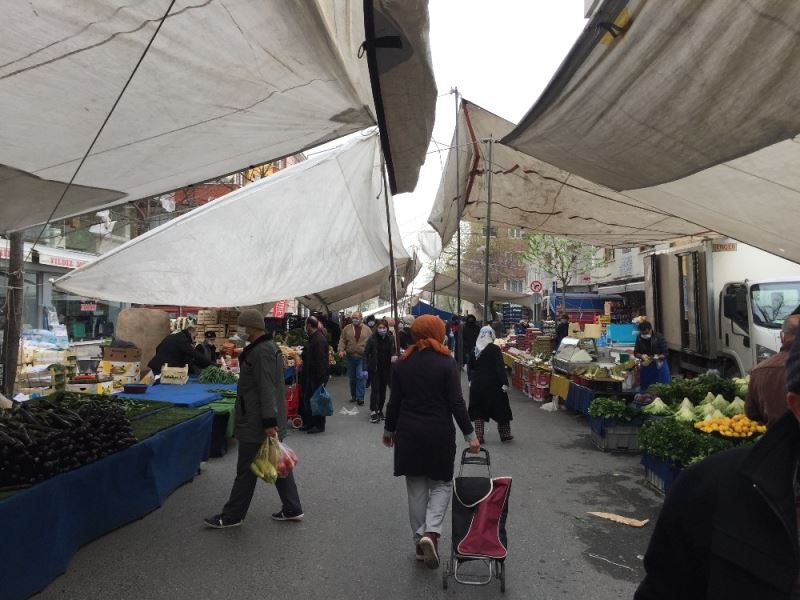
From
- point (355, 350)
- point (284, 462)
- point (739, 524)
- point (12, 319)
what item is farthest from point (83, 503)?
point (355, 350)

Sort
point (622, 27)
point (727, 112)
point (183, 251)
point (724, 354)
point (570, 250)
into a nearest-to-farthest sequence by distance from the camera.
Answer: point (622, 27) < point (727, 112) < point (183, 251) < point (724, 354) < point (570, 250)

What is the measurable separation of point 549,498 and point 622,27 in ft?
16.0

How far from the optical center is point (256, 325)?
555cm

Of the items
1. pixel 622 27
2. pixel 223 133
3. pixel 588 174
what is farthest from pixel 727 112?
pixel 223 133

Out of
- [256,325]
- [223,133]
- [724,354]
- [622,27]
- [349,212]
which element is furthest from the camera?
[724,354]

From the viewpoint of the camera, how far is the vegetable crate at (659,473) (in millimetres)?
6123

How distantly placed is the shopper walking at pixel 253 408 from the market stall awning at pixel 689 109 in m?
2.88

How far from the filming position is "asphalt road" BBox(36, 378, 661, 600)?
14.3 ft

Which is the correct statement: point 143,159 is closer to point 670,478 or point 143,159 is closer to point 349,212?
point 349,212

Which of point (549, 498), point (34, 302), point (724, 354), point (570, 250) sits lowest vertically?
point (549, 498)

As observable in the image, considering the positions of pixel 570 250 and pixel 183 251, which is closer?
pixel 183 251

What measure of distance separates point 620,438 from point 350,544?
506cm

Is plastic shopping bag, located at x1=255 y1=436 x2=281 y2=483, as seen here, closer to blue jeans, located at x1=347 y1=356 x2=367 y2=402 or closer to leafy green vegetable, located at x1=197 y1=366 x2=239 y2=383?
leafy green vegetable, located at x1=197 y1=366 x2=239 y2=383

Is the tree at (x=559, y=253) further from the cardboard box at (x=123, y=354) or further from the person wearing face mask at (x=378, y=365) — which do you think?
the cardboard box at (x=123, y=354)
